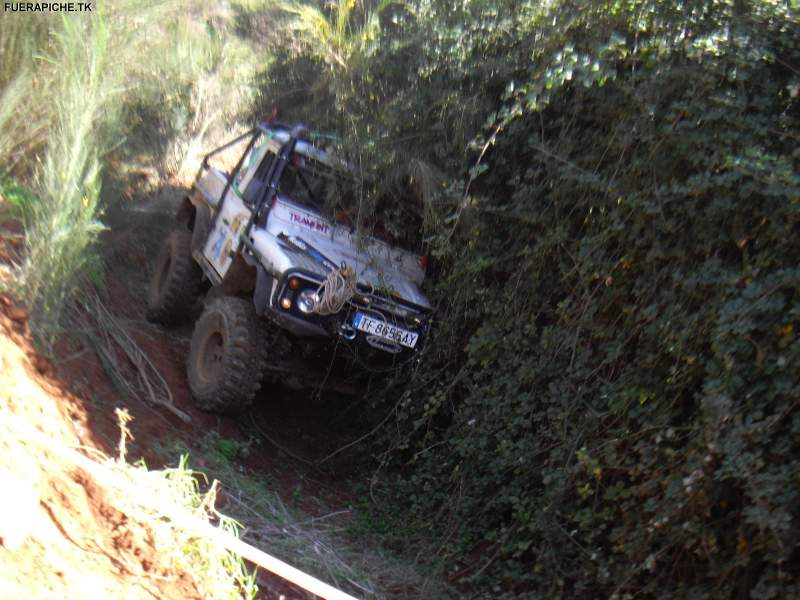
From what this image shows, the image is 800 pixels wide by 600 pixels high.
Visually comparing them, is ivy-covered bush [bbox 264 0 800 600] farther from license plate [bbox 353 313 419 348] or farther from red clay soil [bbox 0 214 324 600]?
red clay soil [bbox 0 214 324 600]

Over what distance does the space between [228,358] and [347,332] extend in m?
0.84

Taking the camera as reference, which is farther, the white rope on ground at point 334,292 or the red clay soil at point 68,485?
the white rope on ground at point 334,292

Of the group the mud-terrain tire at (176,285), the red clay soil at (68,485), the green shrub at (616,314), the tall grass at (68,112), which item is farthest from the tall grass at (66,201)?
the green shrub at (616,314)

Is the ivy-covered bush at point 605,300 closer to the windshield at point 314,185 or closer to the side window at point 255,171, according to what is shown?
the windshield at point 314,185

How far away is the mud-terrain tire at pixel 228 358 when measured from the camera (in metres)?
5.81

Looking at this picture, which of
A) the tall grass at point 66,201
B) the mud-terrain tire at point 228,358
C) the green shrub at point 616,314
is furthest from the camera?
the mud-terrain tire at point 228,358

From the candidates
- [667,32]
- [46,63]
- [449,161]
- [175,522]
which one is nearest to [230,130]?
[46,63]

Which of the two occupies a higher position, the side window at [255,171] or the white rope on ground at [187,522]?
the side window at [255,171]

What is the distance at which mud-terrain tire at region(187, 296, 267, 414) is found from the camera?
19.1 ft

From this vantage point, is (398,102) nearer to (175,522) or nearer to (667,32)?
(667,32)

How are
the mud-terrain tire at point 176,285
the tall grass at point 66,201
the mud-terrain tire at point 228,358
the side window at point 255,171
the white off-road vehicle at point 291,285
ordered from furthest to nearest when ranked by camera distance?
1. the mud-terrain tire at point 176,285
2. the side window at point 255,171
3. the mud-terrain tire at point 228,358
4. the white off-road vehicle at point 291,285
5. the tall grass at point 66,201

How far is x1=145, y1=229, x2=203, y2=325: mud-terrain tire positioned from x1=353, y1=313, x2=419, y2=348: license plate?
250 centimetres

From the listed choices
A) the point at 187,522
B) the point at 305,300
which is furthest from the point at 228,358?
the point at 187,522

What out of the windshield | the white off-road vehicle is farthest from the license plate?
the windshield
